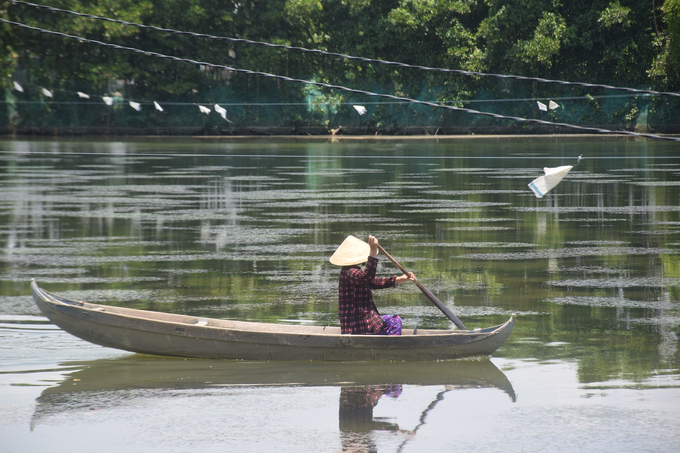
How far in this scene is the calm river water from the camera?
7.23 meters

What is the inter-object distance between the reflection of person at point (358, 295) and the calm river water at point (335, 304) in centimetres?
37

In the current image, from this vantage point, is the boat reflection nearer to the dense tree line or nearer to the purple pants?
the purple pants

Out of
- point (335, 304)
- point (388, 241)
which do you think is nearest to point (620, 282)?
point (335, 304)

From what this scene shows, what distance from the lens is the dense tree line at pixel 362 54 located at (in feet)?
161

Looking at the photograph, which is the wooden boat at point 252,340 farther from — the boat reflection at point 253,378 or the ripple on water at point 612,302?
the ripple on water at point 612,302

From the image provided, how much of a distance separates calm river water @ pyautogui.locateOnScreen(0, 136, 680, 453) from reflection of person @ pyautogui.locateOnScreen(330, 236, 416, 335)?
1.20 ft

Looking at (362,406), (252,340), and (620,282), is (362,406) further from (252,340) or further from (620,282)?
(620,282)

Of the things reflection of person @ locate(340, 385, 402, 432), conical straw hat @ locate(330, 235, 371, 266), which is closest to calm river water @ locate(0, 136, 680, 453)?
reflection of person @ locate(340, 385, 402, 432)

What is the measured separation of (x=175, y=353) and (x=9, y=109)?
48572mm

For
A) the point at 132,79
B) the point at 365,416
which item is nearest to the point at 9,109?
the point at 132,79

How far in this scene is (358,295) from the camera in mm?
8992

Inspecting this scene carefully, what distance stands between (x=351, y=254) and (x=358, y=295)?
398 millimetres

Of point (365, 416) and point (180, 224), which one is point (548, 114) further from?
point (365, 416)

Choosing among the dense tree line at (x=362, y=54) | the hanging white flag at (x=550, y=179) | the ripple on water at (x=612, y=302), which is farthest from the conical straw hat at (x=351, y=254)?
the dense tree line at (x=362, y=54)
